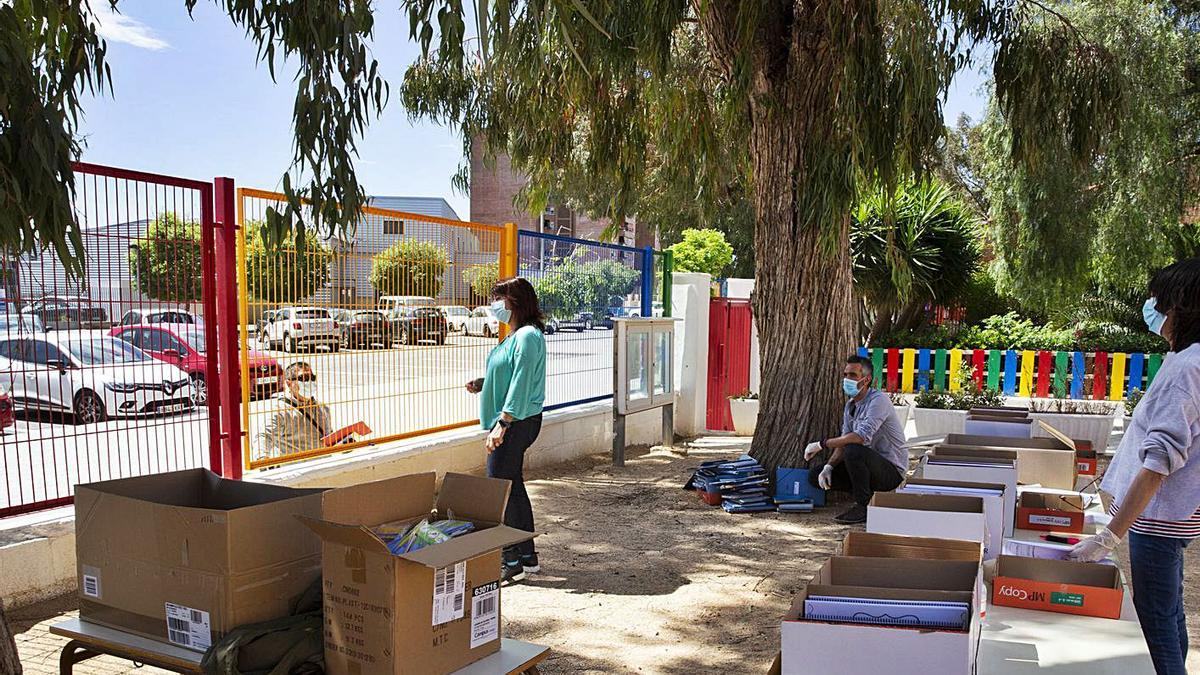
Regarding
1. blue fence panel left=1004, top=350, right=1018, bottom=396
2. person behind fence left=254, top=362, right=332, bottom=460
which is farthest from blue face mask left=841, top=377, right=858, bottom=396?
blue fence panel left=1004, top=350, right=1018, bottom=396

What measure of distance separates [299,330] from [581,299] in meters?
4.51

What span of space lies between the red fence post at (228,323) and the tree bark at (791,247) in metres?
4.55

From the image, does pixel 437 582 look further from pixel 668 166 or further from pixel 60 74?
pixel 668 166

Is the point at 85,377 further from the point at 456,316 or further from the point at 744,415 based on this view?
the point at 744,415

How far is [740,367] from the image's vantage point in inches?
527

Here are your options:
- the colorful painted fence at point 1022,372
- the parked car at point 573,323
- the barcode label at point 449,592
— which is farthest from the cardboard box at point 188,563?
the colorful painted fence at point 1022,372

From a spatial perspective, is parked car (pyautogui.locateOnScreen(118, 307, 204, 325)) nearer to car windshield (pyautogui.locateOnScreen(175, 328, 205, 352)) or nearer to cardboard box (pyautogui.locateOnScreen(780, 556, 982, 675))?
car windshield (pyautogui.locateOnScreen(175, 328, 205, 352))

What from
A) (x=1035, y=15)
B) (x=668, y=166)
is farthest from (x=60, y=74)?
(x=1035, y=15)

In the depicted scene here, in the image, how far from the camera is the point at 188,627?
9.82ft

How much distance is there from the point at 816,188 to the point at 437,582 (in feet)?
18.6

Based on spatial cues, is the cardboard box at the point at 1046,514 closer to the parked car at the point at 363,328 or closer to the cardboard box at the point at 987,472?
the cardboard box at the point at 987,472

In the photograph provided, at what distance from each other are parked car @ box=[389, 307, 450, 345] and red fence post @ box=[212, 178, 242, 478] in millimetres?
1721

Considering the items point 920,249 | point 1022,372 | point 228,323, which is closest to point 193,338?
point 228,323

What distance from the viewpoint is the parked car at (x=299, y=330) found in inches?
275
